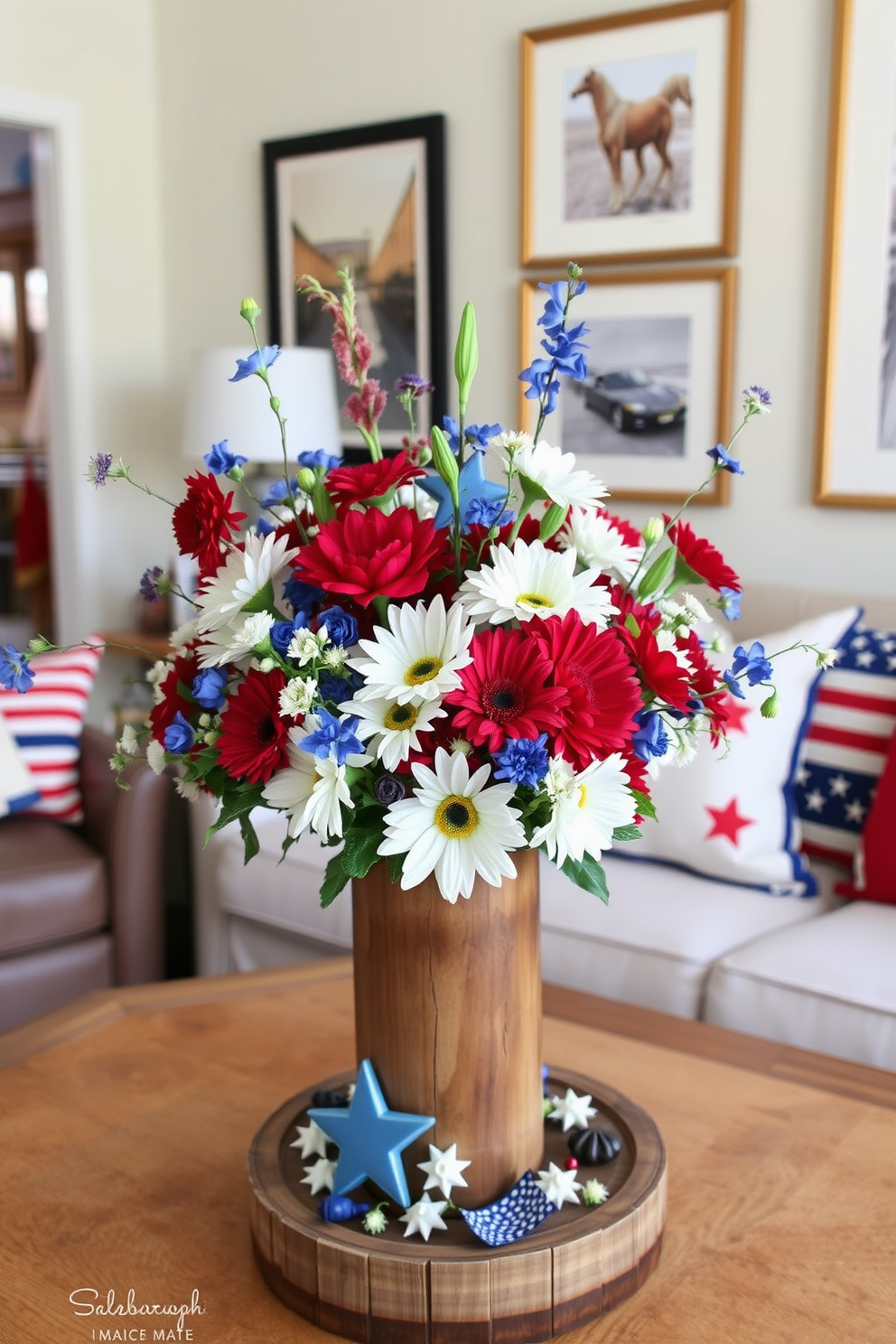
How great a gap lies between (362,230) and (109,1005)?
235 centimetres

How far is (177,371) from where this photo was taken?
389 centimetres

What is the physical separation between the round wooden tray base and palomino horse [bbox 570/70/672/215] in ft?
7.47

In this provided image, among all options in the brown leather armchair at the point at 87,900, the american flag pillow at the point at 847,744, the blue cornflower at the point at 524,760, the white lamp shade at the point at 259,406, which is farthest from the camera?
the white lamp shade at the point at 259,406

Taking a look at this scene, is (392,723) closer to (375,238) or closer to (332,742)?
(332,742)

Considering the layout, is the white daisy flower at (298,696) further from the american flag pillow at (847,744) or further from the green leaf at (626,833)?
the american flag pillow at (847,744)

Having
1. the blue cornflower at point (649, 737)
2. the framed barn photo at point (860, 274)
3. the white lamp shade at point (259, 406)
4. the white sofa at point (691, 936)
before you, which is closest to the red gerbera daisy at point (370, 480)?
the blue cornflower at point (649, 737)

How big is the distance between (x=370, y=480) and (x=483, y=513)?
3.2 inches

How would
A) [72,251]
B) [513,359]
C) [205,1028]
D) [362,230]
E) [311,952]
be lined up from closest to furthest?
[205,1028] < [311,952] < [513,359] < [362,230] < [72,251]

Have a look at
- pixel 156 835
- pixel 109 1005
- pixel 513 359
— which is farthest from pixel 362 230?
pixel 109 1005

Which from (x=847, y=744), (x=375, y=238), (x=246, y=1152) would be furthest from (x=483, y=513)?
(x=375, y=238)

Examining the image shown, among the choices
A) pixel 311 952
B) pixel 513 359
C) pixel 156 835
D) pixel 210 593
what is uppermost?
pixel 513 359

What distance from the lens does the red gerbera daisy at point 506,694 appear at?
79cm

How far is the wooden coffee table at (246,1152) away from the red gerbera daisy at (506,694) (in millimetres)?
463

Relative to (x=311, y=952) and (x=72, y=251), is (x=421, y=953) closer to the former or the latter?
(x=311, y=952)
